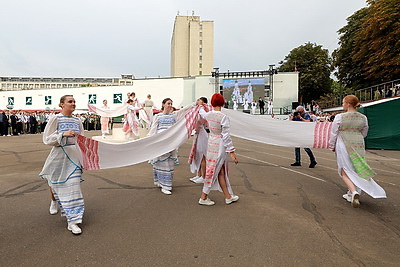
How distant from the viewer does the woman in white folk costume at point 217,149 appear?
4.55 metres

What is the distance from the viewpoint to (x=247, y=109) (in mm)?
36594

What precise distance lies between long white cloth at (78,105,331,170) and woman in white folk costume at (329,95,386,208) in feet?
1.69

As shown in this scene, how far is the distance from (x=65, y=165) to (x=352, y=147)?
4516 millimetres

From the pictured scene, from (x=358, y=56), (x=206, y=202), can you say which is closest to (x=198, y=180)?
(x=206, y=202)

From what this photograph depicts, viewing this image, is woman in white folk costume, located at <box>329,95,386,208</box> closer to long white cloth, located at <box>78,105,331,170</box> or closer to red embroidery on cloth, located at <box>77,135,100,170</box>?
long white cloth, located at <box>78,105,331,170</box>

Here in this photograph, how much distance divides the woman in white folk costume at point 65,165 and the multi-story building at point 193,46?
74.0 m

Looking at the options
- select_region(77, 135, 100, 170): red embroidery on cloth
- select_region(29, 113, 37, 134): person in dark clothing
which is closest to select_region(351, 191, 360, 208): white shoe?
select_region(77, 135, 100, 170): red embroidery on cloth

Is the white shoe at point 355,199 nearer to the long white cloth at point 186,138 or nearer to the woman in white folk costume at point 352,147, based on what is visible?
the woman in white folk costume at point 352,147

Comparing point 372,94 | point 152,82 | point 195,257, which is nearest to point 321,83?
point 372,94

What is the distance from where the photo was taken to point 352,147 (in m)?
4.81

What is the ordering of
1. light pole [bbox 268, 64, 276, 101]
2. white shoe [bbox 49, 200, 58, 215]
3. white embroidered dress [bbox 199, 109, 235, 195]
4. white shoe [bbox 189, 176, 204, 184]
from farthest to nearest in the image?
light pole [bbox 268, 64, 276, 101] < white shoe [bbox 189, 176, 204, 184] < white embroidered dress [bbox 199, 109, 235, 195] < white shoe [bbox 49, 200, 58, 215]

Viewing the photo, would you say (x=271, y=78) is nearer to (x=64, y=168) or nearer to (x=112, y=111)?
(x=112, y=111)

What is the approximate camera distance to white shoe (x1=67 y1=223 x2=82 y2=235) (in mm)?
3527

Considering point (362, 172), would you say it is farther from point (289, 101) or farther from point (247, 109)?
point (289, 101)
